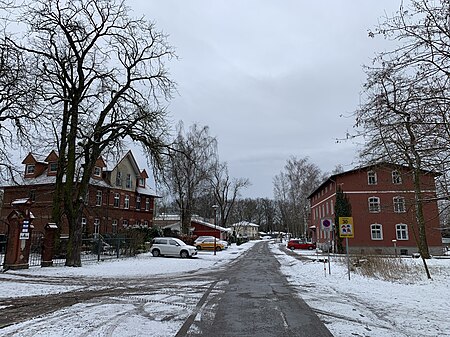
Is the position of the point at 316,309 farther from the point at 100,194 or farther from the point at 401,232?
the point at 100,194

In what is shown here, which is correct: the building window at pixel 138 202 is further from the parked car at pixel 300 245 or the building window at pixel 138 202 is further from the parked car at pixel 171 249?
the parked car at pixel 300 245

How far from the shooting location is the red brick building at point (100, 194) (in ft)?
138

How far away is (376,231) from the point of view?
43.7 meters

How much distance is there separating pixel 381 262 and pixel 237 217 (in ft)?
313

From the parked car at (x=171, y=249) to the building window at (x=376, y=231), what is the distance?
878 inches

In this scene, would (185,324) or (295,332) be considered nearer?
(295,332)

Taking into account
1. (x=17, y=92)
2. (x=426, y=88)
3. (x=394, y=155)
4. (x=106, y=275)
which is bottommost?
(x=106, y=275)

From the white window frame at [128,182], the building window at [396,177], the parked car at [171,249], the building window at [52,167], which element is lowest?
the parked car at [171,249]

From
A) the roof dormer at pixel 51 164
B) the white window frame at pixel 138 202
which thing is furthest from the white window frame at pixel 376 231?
the roof dormer at pixel 51 164

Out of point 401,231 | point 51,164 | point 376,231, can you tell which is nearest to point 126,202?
point 51,164

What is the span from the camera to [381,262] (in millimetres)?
18516

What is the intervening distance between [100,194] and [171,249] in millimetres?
17745

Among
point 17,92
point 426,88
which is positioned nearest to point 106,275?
point 17,92

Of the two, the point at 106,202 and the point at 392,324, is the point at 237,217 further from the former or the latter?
the point at 392,324
